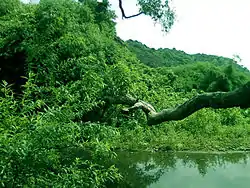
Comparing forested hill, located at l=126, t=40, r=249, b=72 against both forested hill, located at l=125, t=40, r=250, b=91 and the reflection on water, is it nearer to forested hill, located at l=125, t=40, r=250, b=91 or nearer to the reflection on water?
forested hill, located at l=125, t=40, r=250, b=91

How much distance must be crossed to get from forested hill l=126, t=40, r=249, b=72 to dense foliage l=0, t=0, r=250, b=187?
28.8 ft

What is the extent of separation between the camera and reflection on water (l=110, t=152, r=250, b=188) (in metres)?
5.84

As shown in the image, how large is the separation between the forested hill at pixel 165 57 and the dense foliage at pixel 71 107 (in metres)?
8.78

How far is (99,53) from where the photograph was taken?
320 inches

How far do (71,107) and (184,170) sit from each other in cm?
352

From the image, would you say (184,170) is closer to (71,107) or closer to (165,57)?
(71,107)

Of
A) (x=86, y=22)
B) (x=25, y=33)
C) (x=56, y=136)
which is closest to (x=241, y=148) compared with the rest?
(x=86, y=22)

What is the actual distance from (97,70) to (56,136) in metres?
3.33

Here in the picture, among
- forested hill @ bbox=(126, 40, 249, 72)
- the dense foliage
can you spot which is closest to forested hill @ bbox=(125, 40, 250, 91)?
forested hill @ bbox=(126, 40, 249, 72)

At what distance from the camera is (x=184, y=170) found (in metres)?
6.62

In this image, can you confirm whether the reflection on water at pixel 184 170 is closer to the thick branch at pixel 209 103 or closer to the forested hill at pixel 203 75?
the thick branch at pixel 209 103

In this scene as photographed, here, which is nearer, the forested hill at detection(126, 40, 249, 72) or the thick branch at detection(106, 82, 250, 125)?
the thick branch at detection(106, 82, 250, 125)

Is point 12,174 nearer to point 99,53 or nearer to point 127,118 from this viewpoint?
point 127,118

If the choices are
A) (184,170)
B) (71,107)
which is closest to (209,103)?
(71,107)
